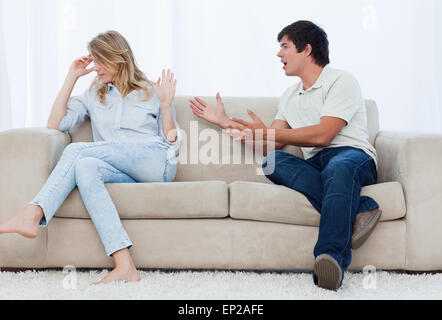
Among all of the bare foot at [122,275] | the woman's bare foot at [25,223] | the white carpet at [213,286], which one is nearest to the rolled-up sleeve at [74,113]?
the woman's bare foot at [25,223]

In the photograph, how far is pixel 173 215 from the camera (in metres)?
1.83

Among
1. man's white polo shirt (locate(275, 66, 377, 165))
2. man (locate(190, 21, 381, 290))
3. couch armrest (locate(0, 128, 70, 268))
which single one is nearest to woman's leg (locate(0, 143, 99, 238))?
couch armrest (locate(0, 128, 70, 268))

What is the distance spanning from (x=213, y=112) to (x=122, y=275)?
3.10ft

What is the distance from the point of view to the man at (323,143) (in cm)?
159

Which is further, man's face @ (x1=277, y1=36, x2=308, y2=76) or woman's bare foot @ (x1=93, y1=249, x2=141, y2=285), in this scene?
man's face @ (x1=277, y1=36, x2=308, y2=76)

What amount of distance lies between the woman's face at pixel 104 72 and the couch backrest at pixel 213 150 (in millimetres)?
246

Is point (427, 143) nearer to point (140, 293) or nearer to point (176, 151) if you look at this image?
point (176, 151)

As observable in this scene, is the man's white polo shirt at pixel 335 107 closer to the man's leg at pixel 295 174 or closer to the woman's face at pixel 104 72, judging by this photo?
the man's leg at pixel 295 174

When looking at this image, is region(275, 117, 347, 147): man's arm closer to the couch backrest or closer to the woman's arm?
the couch backrest

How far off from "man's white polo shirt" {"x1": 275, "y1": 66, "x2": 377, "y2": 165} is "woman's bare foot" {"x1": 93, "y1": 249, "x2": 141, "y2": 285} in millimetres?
947

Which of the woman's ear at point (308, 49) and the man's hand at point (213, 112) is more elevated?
the woman's ear at point (308, 49)

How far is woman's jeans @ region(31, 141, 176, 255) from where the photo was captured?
1.71 m

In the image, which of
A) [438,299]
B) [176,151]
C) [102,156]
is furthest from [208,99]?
[438,299]

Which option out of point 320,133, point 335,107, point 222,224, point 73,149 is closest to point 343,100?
point 335,107
